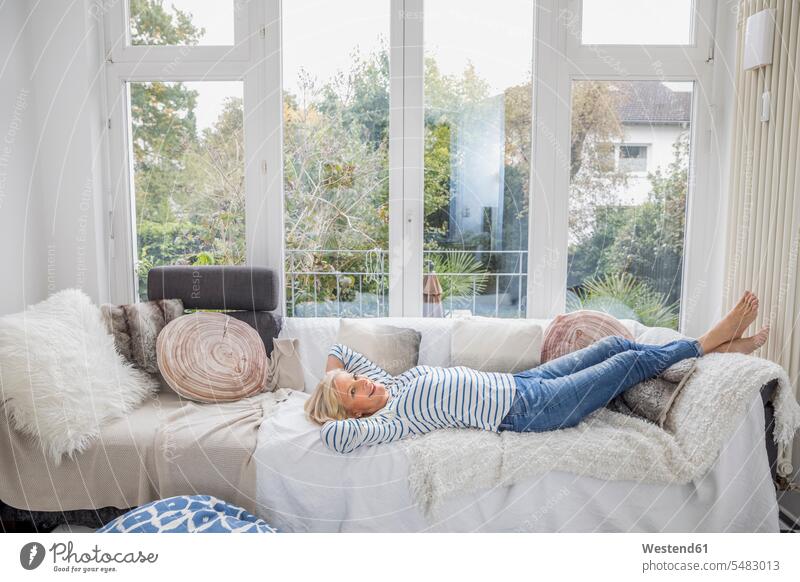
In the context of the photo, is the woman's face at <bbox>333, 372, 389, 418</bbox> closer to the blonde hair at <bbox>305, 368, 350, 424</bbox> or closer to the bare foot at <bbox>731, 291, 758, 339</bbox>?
the blonde hair at <bbox>305, 368, 350, 424</bbox>

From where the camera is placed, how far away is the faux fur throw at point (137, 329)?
2.02 m

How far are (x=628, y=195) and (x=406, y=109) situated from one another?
1.05 metres

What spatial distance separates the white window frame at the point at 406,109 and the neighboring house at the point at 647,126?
0.15 ft

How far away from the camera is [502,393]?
1.75m

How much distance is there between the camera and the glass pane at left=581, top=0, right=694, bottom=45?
2.47 m

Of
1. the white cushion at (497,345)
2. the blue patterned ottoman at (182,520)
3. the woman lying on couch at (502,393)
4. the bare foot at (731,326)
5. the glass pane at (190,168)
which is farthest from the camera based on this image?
the glass pane at (190,168)

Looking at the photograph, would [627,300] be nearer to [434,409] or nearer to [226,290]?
[434,409]

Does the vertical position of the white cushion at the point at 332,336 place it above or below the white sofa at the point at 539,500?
above

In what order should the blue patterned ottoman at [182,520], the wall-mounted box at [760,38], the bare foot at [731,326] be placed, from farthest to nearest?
the wall-mounted box at [760,38] → the bare foot at [731,326] → the blue patterned ottoman at [182,520]

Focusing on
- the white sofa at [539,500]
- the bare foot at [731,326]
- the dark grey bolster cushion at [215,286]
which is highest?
the dark grey bolster cushion at [215,286]

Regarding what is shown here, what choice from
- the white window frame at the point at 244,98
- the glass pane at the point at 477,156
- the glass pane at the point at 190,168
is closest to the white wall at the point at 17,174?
the white window frame at the point at 244,98

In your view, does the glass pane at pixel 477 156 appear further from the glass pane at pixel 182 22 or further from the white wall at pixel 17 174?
the white wall at pixel 17 174

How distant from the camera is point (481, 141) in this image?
2.49 meters
